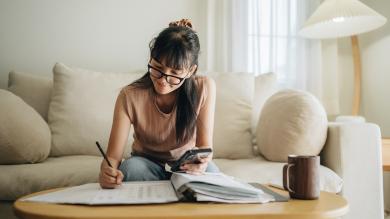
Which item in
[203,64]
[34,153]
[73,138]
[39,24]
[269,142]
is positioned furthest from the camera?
[203,64]

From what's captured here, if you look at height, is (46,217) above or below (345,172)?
above

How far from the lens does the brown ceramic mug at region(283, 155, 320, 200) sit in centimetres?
91

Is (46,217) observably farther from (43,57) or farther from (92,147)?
(43,57)

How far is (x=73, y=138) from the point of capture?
1910 millimetres

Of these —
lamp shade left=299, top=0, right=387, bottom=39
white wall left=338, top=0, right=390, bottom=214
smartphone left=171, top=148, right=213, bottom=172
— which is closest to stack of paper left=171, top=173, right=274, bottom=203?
smartphone left=171, top=148, right=213, bottom=172

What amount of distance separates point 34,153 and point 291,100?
1117 mm

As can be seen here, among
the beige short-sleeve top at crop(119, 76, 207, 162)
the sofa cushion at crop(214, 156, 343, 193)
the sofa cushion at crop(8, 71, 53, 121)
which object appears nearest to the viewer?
the beige short-sleeve top at crop(119, 76, 207, 162)

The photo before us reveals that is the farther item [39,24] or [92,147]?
[39,24]

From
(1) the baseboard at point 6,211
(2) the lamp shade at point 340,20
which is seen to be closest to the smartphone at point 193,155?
(1) the baseboard at point 6,211

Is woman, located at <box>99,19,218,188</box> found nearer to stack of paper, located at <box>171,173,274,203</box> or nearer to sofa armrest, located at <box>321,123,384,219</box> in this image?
stack of paper, located at <box>171,173,274,203</box>

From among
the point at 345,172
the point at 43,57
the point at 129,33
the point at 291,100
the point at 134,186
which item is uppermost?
the point at 129,33

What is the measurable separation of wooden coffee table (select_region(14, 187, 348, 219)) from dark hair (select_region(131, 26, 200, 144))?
51 centimetres

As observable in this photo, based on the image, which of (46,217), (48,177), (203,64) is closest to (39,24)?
(203,64)

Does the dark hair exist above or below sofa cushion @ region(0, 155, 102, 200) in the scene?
above
